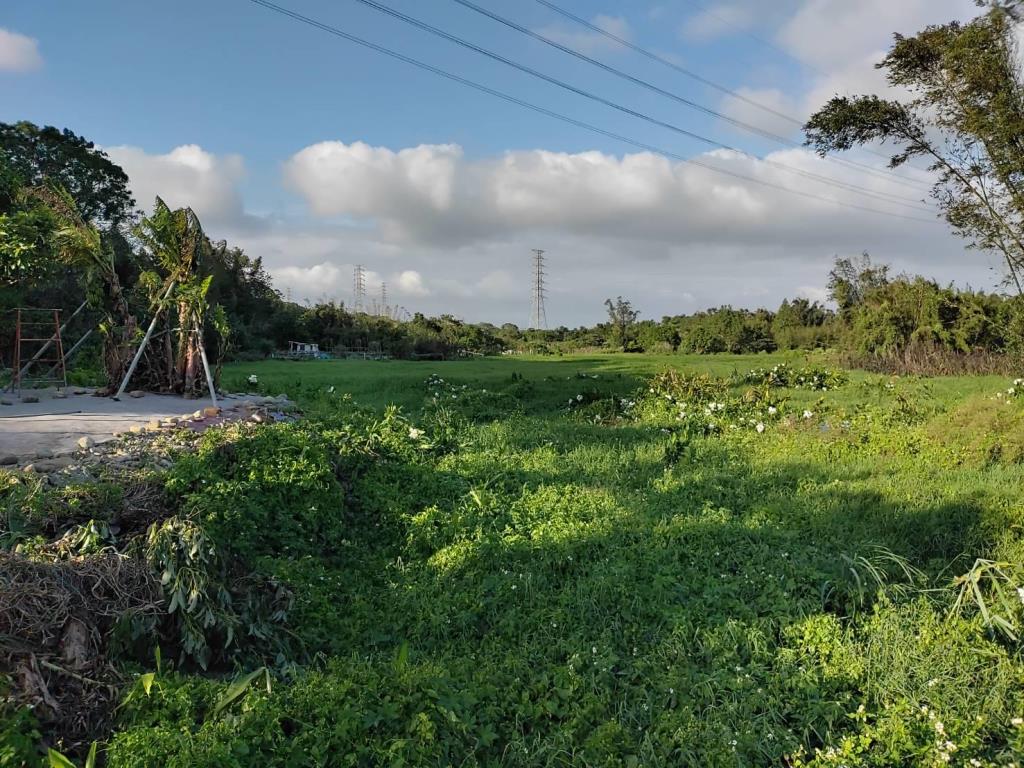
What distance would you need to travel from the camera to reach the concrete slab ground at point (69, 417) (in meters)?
6.37

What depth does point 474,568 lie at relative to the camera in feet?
15.4

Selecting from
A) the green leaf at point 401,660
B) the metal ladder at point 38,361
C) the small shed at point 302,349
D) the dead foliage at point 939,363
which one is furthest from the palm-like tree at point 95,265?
the small shed at point 302,349

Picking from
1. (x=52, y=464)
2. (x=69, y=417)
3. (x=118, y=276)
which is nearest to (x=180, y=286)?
(x=69, y=417)

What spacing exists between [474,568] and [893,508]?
150 inches

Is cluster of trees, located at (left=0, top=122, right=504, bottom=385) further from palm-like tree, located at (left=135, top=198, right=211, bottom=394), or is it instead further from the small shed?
the small shed

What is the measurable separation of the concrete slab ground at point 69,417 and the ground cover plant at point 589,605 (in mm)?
1881

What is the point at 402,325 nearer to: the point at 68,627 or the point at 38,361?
the point at 38,361

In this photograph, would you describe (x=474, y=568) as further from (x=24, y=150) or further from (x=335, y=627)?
(x=24, y=150)

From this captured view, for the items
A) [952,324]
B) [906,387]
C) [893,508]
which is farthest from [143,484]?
[952,324]

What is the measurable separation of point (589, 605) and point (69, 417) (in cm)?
712

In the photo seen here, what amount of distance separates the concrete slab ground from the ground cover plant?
188 cm

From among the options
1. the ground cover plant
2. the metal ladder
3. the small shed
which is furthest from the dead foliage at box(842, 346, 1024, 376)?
the small shed

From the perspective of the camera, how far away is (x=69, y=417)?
25.4 feet

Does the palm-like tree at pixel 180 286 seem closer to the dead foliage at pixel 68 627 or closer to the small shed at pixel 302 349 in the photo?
the dead foliage at pixel 68 627
